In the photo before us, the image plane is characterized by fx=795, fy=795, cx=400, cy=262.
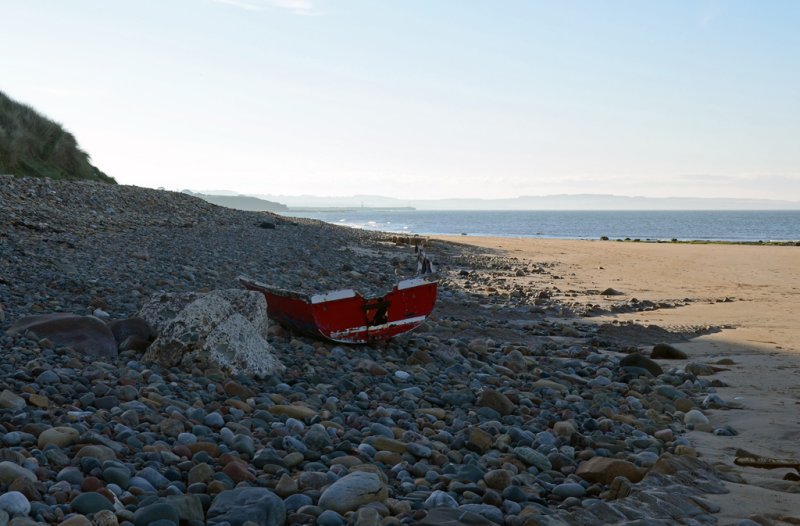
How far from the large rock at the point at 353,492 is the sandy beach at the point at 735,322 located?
1878mm

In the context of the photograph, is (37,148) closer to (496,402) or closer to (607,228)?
(496,402)

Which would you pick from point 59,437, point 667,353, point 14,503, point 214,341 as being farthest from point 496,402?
point 667,353

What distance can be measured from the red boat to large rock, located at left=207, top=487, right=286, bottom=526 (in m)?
4.53

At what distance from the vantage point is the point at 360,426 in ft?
18.4

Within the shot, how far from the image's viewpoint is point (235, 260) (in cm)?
1603

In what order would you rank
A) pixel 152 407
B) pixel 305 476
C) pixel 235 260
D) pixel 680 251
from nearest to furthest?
pixel 305 476
pixel 152 407
pixel 235 260
pixel 680 251

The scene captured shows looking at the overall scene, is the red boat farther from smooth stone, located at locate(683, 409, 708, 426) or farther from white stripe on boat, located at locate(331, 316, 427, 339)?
smooth stone, located at locate(683, 409, 708, 426)

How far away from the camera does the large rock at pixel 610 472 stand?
188 inches

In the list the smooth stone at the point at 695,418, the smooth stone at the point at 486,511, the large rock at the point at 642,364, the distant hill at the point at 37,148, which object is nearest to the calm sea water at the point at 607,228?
the distant hill at the point at 37,148

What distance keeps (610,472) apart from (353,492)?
168 cm

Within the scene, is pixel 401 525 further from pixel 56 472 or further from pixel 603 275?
pixel 603 275

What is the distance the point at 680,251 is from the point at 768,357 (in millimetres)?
23914

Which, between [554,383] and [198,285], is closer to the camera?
[554,383]

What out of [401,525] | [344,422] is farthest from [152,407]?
[401,525]
